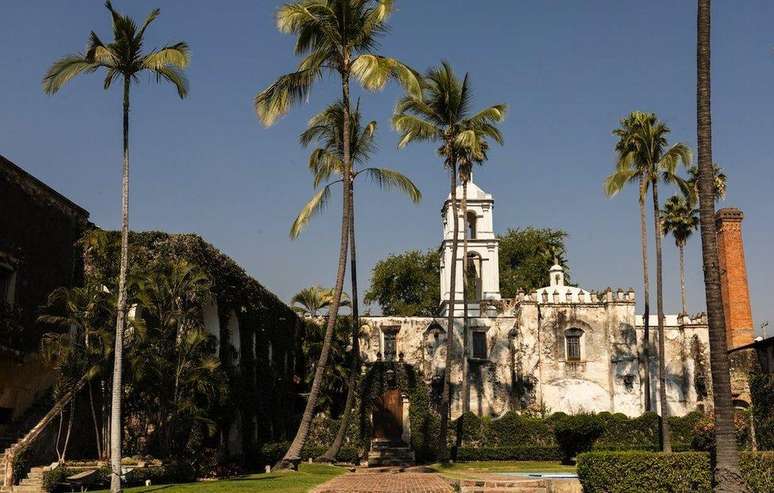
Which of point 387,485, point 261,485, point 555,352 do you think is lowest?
point 387,485

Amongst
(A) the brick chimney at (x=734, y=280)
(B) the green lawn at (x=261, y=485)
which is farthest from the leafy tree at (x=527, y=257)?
(B) the green lawn at (x=261, y=485)

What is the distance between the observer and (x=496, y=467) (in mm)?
32125

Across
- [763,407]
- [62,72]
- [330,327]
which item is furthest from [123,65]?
[763,407]

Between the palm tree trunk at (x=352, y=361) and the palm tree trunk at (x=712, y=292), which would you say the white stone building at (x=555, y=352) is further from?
the palm tree trunk at (x=712, y=292)

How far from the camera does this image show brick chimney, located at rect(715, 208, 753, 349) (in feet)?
148

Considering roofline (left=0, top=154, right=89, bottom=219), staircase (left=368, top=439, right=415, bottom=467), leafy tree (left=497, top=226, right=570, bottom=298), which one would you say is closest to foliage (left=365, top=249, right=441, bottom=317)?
leafy tree (left=497, top=226, right=570, bottom=298)

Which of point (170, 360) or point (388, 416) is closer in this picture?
point (170, 360)

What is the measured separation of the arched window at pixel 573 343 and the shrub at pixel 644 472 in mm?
23817

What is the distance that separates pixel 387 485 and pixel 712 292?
9.68 meters

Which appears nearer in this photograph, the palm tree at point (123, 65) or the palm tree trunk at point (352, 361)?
the palm tree at point (123, 65)

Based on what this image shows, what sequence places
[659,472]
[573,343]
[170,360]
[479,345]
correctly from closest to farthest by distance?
[659,472], [170,360], [573,343], [479,345]

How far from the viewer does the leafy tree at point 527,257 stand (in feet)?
208

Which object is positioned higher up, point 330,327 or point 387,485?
point 330,327

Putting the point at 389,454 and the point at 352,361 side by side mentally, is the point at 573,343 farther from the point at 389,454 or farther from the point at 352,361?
the point at 352,361
